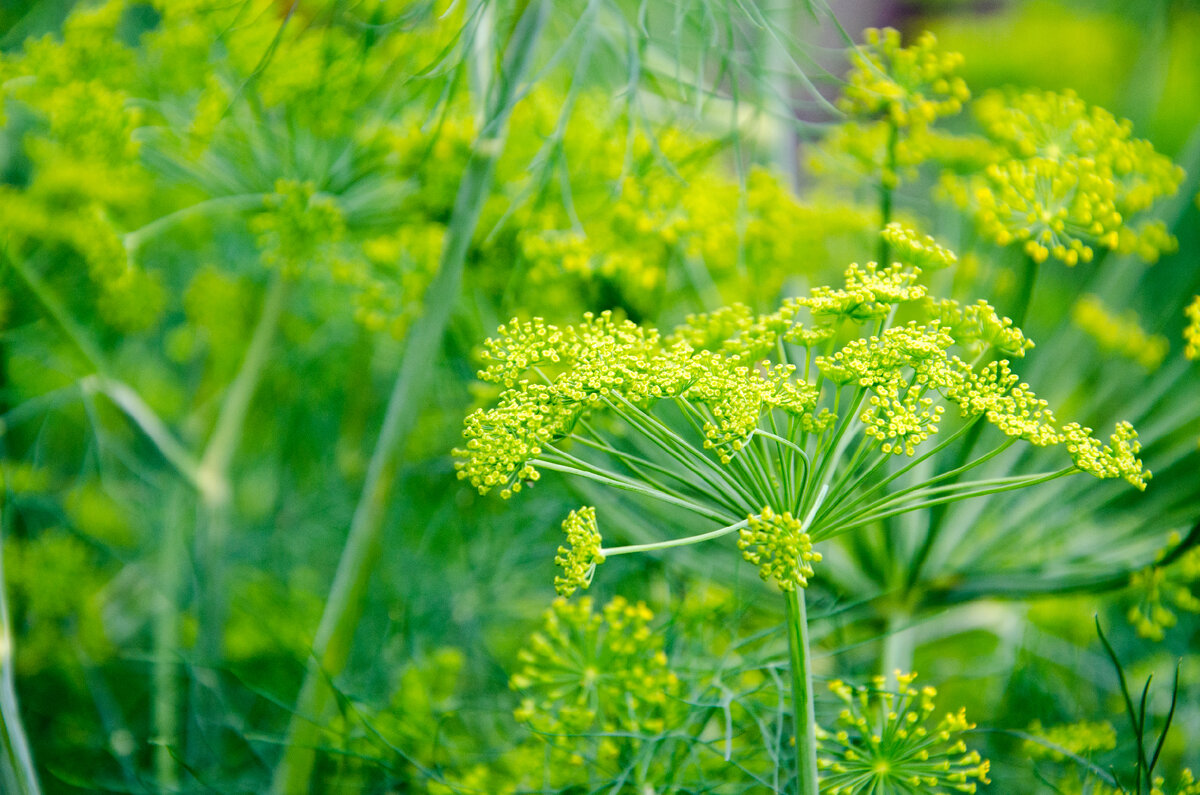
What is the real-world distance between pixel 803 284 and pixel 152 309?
0.83 metres

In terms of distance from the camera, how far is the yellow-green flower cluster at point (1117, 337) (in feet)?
3.03

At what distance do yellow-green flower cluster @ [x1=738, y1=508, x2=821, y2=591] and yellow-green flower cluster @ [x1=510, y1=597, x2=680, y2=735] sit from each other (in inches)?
8.3

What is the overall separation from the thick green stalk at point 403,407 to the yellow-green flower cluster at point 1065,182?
41cm

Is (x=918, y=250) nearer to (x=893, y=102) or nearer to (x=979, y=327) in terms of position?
(x=979, y=327)

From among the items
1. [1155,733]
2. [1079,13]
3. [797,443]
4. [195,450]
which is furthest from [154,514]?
[1079,13]

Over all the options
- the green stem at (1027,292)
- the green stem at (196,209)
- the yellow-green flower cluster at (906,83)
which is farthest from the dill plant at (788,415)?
the green stem at (196,209)

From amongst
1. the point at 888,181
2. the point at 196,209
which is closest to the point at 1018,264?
the point at 888,181

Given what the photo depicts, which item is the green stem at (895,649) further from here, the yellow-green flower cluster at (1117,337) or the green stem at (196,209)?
the green stem at (196,209)

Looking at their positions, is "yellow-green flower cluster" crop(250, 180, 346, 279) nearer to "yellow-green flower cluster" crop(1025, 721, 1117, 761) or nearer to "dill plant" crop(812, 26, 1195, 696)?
"dill plant" crop(812, 26, 1195, 696)

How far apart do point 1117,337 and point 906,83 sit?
437 millimetres

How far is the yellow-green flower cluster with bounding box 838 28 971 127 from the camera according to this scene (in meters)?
0.71

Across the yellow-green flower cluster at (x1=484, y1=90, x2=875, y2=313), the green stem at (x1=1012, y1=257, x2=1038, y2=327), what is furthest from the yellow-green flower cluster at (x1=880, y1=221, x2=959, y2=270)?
the yellow-green flower cluster at (x1=484, y1=90, x2=875, y2=313)

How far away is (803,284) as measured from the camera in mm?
1068

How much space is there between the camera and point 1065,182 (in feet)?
2.06
